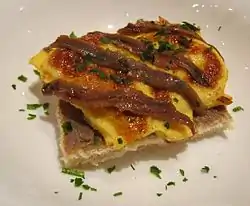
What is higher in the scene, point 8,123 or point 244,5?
point 244,5

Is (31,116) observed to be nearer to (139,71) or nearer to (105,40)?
(105,40)

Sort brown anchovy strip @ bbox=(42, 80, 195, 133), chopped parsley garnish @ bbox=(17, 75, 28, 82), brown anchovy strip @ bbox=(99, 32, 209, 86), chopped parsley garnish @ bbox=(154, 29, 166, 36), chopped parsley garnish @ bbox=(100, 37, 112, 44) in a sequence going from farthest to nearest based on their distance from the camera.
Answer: chopped parsley garnish @ bbox=(17, 75, 28, 82) < chopped parsley garnish @ bbox=(154, 29, 166, 36) < chopped parsley garnish @ bbox=(100, 37, 112, 44) < brown anchovy strip @ bbox=(99, 32, 209, 86) < brown anchovy strip @ bbox=(42, 80, 195, 133)

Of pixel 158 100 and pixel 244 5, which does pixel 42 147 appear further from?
pixel 244 5

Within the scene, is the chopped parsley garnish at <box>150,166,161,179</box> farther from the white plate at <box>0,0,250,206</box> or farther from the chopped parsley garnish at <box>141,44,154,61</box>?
the chopped parsley garnish at <box>141,44,154,61</box>

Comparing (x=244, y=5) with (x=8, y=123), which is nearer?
(x=8, y=123)

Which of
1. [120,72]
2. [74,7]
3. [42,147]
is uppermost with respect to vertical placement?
[74,7]

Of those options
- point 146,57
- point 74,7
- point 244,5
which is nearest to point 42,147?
point 146,57

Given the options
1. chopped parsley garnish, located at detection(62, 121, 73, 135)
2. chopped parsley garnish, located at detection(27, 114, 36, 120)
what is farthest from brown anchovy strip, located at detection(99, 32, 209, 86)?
chopped parsley garnish, located at detection(27, 114, 36, 120)
